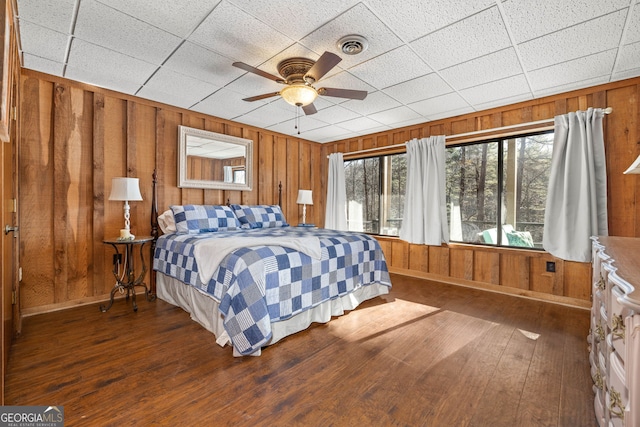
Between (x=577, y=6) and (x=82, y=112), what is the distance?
432 centimetres

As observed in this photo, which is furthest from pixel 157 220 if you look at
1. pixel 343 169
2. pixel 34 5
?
pixel 343 169

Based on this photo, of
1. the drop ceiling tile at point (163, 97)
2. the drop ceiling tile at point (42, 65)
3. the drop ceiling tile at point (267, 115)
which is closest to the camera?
the drop ceiling tile at point (42, 65)

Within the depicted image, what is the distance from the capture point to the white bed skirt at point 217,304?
2.25 m

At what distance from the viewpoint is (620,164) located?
2932 millimetres

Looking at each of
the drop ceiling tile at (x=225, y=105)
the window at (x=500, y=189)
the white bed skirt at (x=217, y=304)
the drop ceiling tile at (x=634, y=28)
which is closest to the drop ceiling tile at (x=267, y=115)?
the drop ceiling tile at (x=225, y=105)

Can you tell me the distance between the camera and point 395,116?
400 centimetres

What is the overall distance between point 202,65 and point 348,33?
137 centimetres

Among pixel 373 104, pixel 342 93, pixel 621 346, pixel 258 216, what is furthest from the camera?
pixel 258 216

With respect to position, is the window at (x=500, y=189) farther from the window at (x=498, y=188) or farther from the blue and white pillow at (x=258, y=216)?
the blue and white pillow at (x=258, y=216)

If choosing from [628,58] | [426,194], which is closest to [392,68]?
[628,58]

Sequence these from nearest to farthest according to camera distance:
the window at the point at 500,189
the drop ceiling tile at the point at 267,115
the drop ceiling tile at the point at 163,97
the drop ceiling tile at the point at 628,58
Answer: the drop ceiling tile at the point at 628,58 < the drop ceiling tile at the point at 163,97 < the window at the point at 500,189 < the drop ceiling tile at the point at 267,115

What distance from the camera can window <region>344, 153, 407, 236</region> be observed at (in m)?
4.87

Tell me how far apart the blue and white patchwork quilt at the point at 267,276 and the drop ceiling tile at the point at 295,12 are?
5.32 feet

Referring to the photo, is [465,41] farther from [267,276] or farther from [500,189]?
[267,276]
